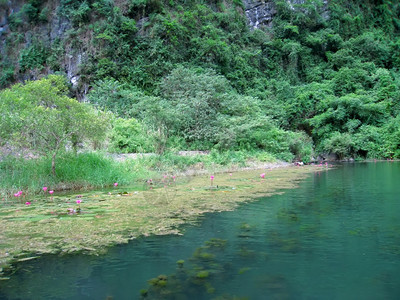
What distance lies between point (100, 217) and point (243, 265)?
364 cm

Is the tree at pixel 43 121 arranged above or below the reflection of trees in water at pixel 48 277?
above

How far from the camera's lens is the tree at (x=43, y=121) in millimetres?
Answer: 10523

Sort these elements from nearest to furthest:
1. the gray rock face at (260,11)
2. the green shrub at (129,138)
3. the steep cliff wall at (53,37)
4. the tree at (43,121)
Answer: the tree at (43,121) → the green shrub at (129,138) → the steep cliff wall at (53,37) → the gray rock face at (260,11)

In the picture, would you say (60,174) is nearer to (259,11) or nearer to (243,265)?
(243,265)

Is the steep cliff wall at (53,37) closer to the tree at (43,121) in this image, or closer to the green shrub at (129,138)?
the green shrub at (129,138)

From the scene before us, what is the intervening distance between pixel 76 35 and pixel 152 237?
29.5m

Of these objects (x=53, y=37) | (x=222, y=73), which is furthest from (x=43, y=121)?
(x=53, y=37)

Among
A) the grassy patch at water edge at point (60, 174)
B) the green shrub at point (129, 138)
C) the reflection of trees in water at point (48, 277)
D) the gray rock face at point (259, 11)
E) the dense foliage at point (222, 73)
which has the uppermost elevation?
the gray rock face at point (259, 11)

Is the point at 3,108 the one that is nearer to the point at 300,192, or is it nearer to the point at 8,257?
the point at 8,257

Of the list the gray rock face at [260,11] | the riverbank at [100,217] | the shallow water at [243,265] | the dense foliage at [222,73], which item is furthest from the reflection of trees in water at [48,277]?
the gray rock face at [260,11]

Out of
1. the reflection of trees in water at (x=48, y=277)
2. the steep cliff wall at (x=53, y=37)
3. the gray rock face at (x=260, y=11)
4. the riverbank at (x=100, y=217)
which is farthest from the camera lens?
the gray rock face at (x=260, y=11)

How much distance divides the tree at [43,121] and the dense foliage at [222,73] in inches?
279

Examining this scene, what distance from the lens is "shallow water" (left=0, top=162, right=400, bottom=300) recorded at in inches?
156

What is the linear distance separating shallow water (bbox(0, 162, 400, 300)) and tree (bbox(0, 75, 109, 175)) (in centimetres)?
635
